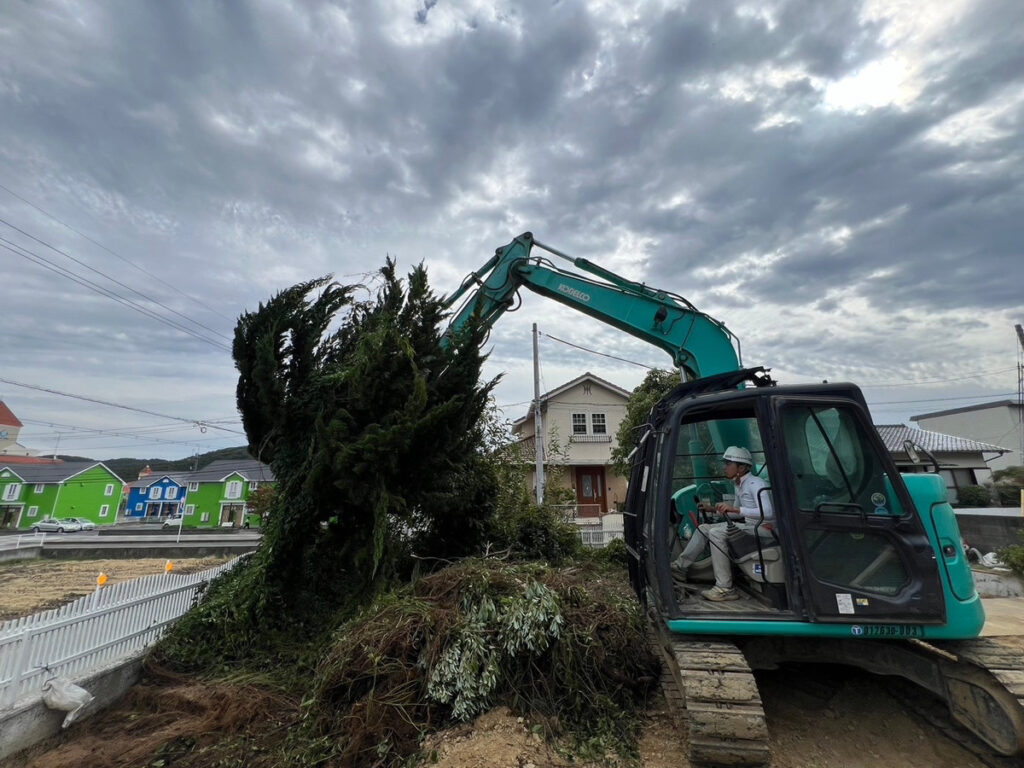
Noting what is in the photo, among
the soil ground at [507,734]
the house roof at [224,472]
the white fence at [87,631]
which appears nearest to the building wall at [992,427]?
the soil ground at [507,734]

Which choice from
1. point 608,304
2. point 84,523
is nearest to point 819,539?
point 608,304

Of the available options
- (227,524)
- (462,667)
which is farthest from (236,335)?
(227,524)

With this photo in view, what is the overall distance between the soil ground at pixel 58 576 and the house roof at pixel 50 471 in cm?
2674

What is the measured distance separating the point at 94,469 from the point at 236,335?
47.0 meters

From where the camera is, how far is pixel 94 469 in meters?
40.5

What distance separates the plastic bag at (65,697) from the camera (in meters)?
4.18

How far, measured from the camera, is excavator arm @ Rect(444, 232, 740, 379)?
6090 millimetres

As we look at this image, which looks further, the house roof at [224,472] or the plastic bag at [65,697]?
the house roof at [224,472]

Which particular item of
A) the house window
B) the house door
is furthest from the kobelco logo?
the house door

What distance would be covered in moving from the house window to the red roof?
77413mm

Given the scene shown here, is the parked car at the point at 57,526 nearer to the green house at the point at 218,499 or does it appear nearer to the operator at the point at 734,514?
the green house at the point at 218,499

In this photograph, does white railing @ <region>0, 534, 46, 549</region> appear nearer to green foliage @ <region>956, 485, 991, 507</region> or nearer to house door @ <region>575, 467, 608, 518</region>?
house door @ <region>575, 467, 608, 518</region>

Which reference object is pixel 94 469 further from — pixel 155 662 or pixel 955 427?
pixel 955 427

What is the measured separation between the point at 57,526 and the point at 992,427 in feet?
210
